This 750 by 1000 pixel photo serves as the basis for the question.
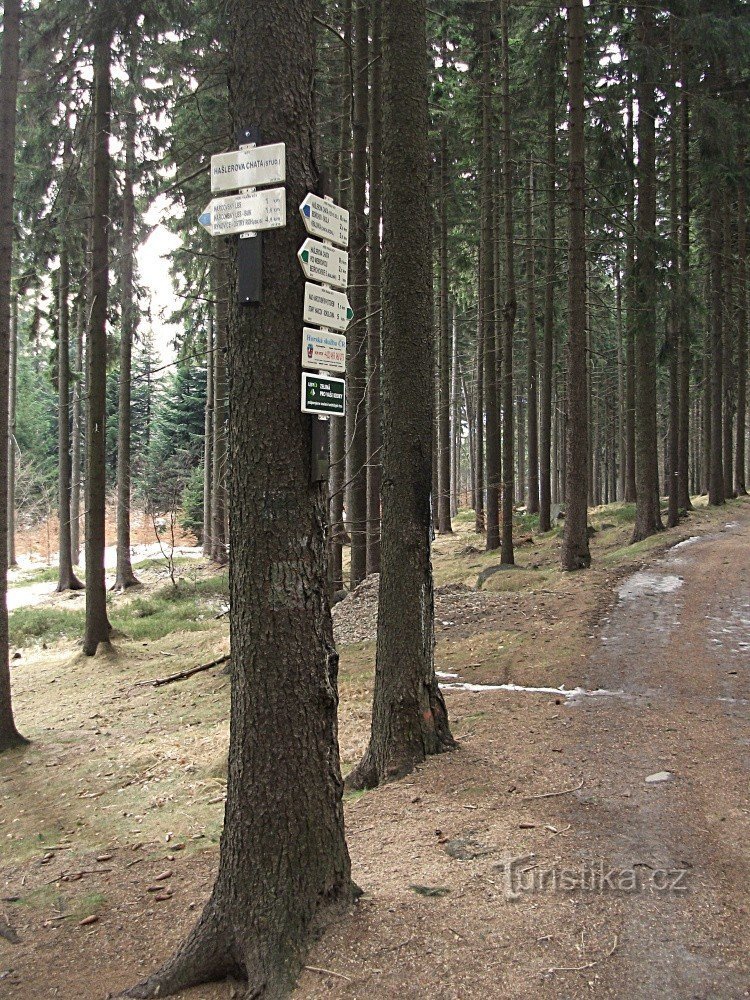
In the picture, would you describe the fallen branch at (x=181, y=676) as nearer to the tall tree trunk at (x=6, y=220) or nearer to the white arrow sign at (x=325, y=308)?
the tall tree trunk at (x=6, y=220)

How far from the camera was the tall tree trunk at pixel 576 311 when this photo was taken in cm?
1387

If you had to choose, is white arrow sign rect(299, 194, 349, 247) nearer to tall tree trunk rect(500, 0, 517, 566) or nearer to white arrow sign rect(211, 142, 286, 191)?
white arrow sign rect(211, 142, 286, 191)

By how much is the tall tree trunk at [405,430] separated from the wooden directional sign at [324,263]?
7.91ft

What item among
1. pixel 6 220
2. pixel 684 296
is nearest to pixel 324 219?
pixel 6 220

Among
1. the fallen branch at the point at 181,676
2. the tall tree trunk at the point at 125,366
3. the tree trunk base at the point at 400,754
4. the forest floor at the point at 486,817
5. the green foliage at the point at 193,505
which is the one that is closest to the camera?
the forest floor at the point at 486,817

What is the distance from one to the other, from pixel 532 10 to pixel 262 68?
1526 centimetres

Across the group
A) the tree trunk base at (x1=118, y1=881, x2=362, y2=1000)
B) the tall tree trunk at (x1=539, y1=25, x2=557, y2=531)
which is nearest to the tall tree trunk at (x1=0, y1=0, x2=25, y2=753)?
the tree trunk base at (x1=118, y1=881, x2=362, y2=1000)

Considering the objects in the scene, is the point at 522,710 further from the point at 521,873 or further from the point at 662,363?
the point at 662,363

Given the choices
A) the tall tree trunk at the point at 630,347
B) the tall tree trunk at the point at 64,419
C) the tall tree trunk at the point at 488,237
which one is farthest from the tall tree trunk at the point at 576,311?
the tall tree trunk at the point at 64,419

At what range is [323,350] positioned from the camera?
3.71 m

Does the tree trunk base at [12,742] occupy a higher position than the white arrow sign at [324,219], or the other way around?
the white arrow sign at [324,219]

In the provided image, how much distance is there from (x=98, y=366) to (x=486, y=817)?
11.6 m

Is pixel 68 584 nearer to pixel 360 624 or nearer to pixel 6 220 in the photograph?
pixel 360 624

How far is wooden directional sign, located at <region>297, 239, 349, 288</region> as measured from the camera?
3.62m
